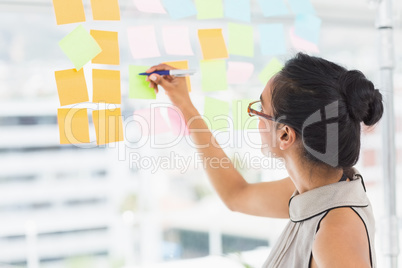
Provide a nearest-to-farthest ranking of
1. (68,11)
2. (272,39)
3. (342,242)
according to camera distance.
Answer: (342,242) → (68,11) → (272,39)

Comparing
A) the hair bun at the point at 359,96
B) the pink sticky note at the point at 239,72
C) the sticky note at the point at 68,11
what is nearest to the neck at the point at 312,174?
the hair bun at the point at 359,96

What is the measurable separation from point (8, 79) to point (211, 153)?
0.63 meters

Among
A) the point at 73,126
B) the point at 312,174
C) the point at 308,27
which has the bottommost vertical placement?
the point at 312,174

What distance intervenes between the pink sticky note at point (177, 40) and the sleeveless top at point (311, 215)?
54 cm

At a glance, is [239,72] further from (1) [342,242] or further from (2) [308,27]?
(1) [342,242]

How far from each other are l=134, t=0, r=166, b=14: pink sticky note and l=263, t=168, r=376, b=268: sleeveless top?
0.64 m

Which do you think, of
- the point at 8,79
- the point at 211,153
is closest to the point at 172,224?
the point at 211,153

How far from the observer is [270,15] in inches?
56.6

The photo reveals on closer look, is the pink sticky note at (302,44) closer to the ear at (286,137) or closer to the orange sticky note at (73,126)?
the ear at (286,137)

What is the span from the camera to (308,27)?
1494 mm

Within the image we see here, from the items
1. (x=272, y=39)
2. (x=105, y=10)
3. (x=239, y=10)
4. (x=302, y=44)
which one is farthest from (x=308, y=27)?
(x=105, y=10)

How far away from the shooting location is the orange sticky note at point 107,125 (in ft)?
3.76

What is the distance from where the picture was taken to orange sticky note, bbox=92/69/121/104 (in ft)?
3.69

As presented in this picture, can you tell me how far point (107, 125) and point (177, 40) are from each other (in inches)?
12.7
